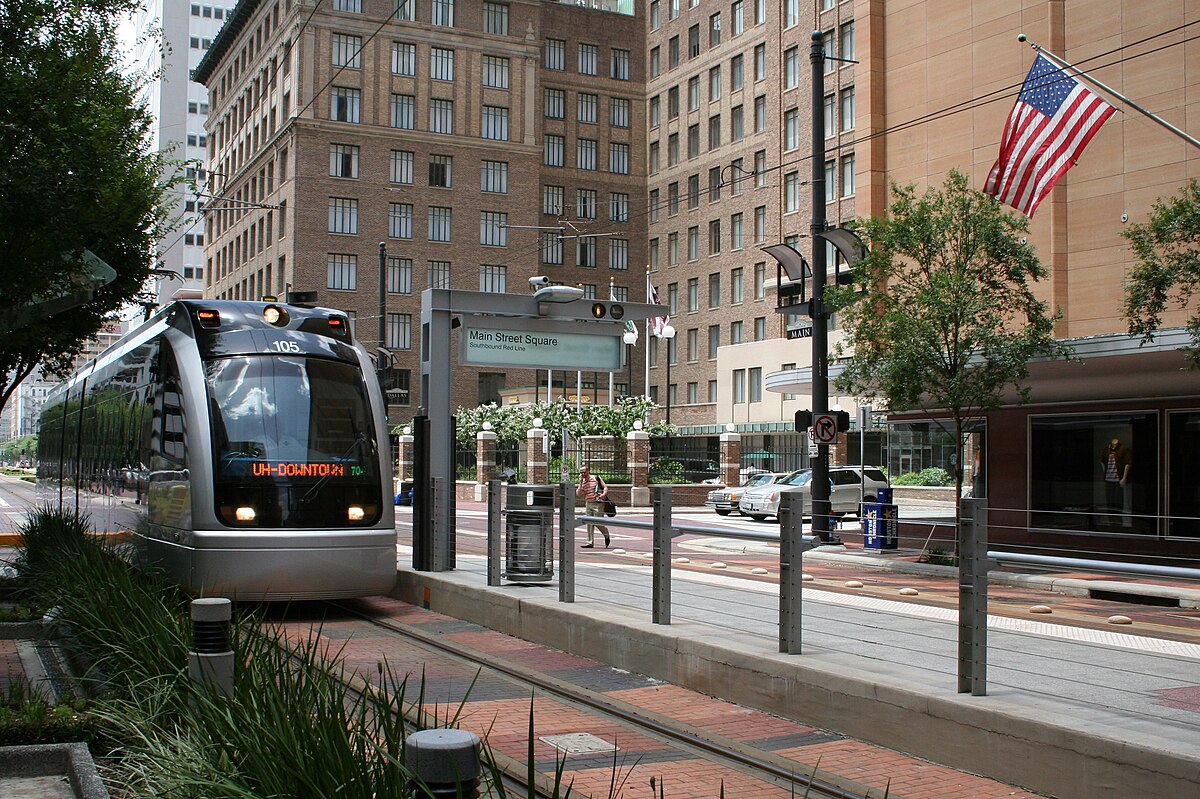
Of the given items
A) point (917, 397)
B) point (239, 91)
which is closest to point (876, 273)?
point (917, 397)

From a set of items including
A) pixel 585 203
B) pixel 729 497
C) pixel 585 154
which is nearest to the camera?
pixel 729 497

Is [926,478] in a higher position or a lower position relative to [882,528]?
higher

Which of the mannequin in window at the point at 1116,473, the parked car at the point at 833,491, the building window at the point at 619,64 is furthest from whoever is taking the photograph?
the building window at the point at 619,64

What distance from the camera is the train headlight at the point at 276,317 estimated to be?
13695mm

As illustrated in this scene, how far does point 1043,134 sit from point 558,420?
34389 mm

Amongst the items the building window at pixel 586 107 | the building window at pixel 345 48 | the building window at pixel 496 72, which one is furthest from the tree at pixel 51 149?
the building window at pixel 586 107

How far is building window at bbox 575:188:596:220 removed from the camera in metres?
80.4

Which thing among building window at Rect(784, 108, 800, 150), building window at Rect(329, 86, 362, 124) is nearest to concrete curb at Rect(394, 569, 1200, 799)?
building window at Rect(784, 108, 800, 150)

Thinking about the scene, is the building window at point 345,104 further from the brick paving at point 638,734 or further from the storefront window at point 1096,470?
the brick paving at point 638,734

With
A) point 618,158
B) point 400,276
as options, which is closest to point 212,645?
point 400,276

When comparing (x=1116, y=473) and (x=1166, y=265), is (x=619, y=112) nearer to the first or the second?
(x=1116, y=473)

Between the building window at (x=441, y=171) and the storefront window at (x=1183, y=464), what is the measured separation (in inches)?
2286

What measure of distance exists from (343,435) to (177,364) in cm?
195

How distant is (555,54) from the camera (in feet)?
265
